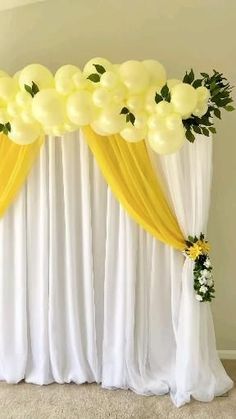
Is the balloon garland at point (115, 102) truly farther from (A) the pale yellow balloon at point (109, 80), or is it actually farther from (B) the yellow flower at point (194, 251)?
(B) the yellow flower at point (194, 251)

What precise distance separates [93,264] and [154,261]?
428 mm

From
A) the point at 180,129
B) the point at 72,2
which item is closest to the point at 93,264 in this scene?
the point at 180,129

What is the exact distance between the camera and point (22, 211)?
8.70 feet

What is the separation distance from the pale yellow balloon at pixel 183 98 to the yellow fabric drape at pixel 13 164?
3.27 feet

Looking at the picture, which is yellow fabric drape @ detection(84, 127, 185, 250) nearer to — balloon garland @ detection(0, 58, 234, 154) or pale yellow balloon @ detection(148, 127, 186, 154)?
balloon garland @ detection(0, 58, 234, 154)

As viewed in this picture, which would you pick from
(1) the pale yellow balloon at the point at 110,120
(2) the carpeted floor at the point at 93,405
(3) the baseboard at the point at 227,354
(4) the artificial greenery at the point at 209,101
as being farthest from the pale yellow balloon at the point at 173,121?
(3) the baseboard at the point at 227,354

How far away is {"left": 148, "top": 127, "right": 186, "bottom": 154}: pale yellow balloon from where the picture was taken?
206cm

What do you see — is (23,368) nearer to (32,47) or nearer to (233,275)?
(233,275)

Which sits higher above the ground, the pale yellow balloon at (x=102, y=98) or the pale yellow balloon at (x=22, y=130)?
the pale yellow balloon at (x=102, y=98)

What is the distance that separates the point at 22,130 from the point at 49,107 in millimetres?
263

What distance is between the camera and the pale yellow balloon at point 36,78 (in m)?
2.24

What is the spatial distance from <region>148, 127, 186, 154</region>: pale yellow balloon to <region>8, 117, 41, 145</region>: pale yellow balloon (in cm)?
72

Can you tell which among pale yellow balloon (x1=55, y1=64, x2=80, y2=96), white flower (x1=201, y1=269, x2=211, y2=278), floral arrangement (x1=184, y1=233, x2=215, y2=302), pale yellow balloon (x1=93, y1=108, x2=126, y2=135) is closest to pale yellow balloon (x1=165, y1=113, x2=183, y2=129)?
pale yellow balloon (x1=93, y1=108, x2=126, y2=135)

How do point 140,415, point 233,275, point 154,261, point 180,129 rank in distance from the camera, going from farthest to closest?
point 233,275
point 154,261
point 140,415
point 180,129
